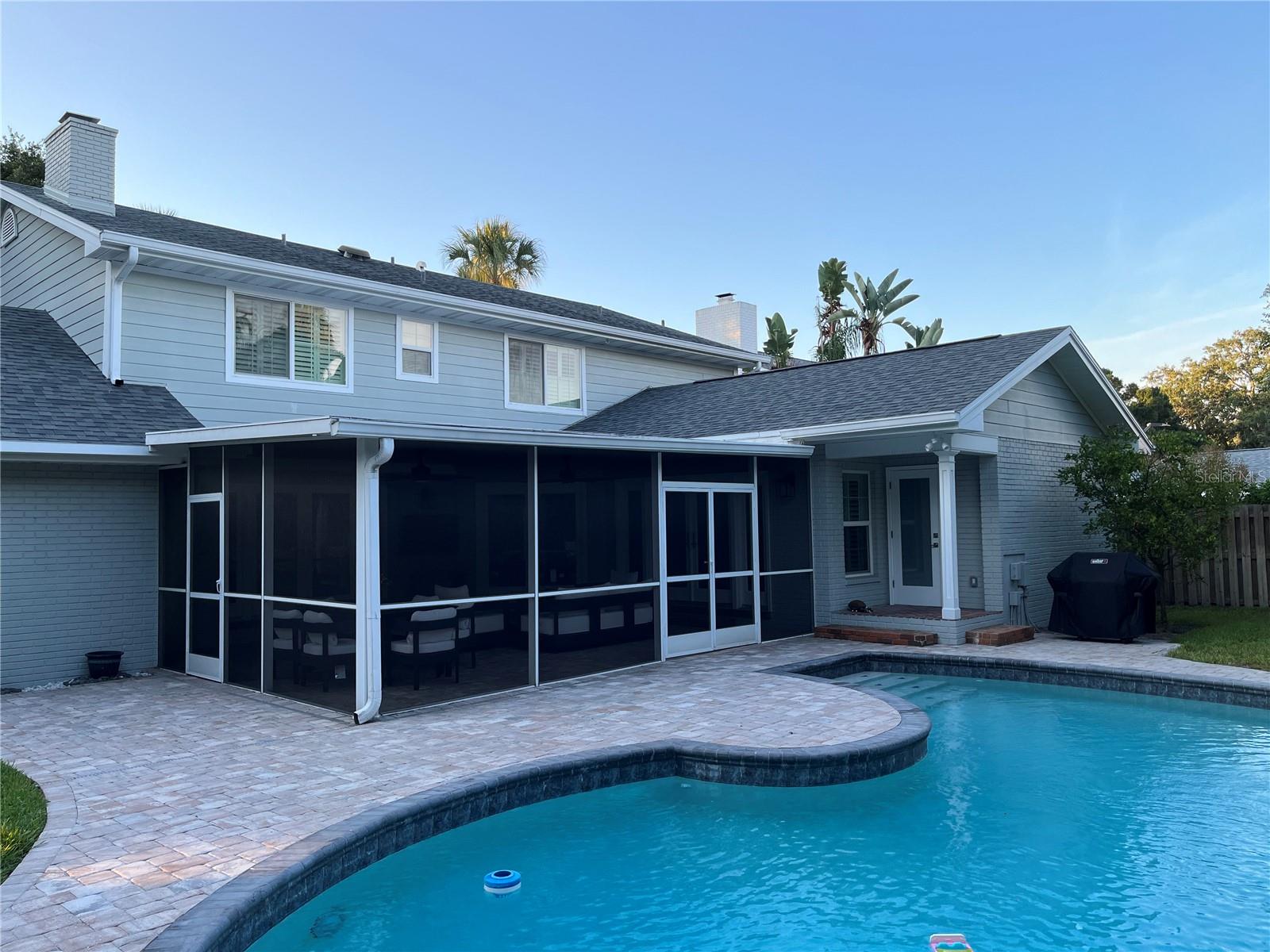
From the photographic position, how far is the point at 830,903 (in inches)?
180

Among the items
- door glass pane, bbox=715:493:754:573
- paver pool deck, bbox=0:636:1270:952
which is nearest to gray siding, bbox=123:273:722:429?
paver pool deck, bbox=0:636:1270:952

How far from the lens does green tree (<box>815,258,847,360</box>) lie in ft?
91.9

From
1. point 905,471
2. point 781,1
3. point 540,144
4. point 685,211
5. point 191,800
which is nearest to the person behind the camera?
point 191,800

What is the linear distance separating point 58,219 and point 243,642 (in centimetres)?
588

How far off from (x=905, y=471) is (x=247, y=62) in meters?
13.8

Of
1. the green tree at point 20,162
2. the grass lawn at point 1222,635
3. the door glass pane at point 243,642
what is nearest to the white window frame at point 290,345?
the door glass pane at point 243,642

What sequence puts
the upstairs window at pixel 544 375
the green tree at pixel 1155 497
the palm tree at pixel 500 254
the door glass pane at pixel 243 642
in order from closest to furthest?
the door glass pane at pixel 243 642 → the green tree at pixel 1155 497 → the upstairs window at pixel 544 375 → the palm tree at pixel 500 254

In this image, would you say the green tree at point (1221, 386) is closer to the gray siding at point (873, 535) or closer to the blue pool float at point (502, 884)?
the gray siding at point (873, 535)

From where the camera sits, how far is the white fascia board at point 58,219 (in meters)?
9.73

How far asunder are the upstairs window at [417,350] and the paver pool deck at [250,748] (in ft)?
16.9

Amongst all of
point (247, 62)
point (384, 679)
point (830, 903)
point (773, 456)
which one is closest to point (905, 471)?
point (773, 456)

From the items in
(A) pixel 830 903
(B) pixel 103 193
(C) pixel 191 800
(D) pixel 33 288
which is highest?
(B) pixel 103 193

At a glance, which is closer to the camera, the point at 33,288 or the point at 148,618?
the point at 148,618

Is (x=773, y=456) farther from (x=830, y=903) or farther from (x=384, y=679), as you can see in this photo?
(x=830, y=903)
